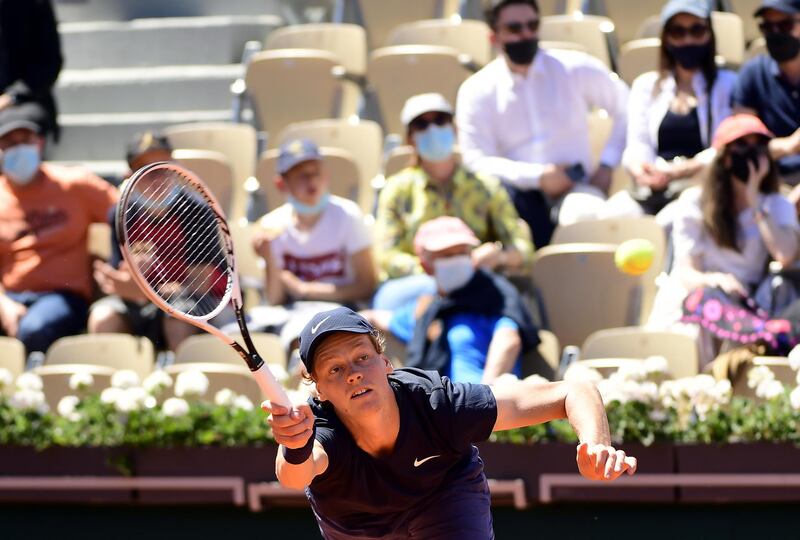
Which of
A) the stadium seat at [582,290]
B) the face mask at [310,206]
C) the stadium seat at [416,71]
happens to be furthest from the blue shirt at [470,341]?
the stadium seat at [416,71]

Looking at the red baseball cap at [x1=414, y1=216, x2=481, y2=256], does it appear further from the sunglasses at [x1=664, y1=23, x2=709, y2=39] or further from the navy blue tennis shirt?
the navy blue tennis shirt

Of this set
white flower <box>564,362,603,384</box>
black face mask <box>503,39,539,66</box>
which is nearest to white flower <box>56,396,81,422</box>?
white flower <box>564,362,603,384</box>

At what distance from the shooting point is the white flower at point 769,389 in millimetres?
5484

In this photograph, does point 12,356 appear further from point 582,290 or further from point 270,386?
point 270,386

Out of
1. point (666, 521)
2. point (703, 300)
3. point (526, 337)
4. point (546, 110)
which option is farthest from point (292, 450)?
point (546, 110)

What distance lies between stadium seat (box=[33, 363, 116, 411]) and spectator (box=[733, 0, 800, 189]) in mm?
3118

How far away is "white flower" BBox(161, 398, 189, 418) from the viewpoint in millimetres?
5773

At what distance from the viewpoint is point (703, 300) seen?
6230 mm

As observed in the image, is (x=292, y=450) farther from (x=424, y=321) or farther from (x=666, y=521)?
(x=424, y=321)

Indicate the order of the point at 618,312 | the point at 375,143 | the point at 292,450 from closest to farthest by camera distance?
the point at 292,450, the point at 618,312, the point at 375,143

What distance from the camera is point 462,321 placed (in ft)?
20.3

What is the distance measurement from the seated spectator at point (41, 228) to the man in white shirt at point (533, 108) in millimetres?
1890

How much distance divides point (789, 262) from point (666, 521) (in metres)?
1.47

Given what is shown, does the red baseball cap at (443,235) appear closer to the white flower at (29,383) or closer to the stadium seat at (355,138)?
the stadium seat at (355,138)
